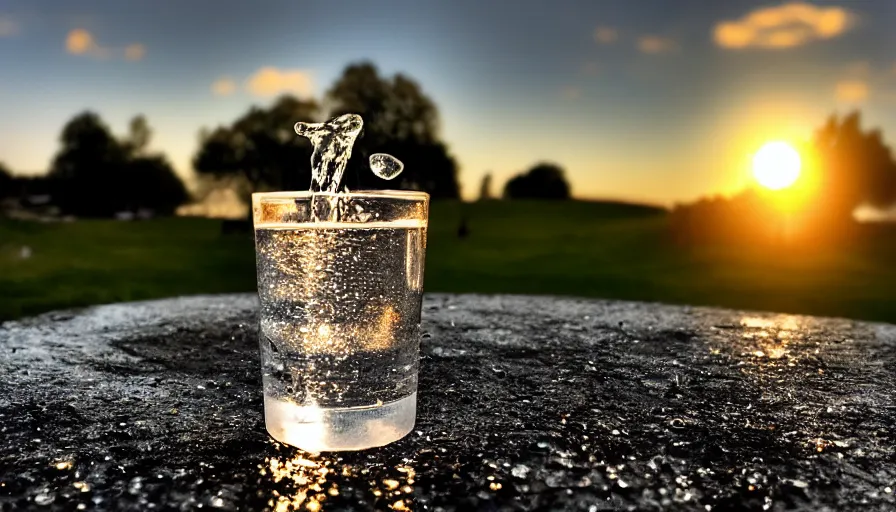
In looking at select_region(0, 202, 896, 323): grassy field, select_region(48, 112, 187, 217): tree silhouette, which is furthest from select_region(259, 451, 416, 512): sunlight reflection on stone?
select_region(48, 112, 187, 217): tree silhouette

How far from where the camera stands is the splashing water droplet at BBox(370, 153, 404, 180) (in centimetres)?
174

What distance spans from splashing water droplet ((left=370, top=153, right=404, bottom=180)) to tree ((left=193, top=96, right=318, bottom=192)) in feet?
81.5

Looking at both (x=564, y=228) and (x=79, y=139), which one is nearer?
(x=564, y=228)

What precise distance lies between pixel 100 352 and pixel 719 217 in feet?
71.9

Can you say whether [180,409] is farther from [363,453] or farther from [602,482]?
[602,482]

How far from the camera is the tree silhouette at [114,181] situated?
2827 cm

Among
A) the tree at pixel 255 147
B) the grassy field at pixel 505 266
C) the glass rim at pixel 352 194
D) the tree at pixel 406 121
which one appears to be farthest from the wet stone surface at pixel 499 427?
the tree at pixel 255 147

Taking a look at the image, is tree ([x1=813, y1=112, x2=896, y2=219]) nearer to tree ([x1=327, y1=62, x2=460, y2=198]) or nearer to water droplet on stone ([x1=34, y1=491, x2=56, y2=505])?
tree ([x1=327, y1=62, x2=460, y2=198])

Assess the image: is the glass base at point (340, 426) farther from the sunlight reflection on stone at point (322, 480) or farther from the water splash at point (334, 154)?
the water splash at point (334, 154)

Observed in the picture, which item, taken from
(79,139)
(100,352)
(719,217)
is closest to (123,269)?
(100,352)

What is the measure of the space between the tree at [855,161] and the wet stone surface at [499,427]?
29.0 metres

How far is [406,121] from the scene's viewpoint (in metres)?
24.1

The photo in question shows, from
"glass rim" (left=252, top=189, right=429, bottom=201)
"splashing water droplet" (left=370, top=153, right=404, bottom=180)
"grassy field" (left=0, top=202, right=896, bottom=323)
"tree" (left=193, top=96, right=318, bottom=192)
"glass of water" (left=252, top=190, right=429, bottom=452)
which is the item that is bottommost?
"grassy field" (left=0, top=202, right=896, bottom=323)

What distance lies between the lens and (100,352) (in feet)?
8.55
